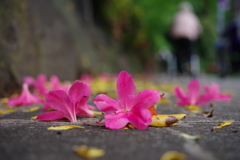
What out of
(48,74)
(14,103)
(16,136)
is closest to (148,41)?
(48,74)

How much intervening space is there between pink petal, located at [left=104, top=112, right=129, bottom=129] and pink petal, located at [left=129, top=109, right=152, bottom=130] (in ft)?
0.11

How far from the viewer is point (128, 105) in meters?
1.19

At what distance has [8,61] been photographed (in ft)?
8.64

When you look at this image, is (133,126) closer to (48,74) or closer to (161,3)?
(48,74)

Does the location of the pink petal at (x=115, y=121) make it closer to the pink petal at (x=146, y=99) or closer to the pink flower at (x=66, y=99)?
the pink petal at (x=146, y=99)

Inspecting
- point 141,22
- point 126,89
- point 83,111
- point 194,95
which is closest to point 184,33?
point 141,22

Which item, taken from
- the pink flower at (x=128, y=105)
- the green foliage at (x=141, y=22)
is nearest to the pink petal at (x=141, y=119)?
the pink flower at (x=128, y=105)

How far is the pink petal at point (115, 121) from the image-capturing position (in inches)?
44.6

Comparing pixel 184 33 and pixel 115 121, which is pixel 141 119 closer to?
pixel 115 121

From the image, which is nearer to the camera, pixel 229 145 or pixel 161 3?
pixel 229 145

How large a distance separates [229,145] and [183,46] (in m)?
7.08

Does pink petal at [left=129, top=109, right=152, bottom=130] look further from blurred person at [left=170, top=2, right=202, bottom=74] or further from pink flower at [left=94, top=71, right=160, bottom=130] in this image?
blurred person at [left=170, top=2, right=202, bottom=74]

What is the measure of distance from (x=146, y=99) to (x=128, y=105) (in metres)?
0.10

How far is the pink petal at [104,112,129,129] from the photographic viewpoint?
3.72 ft
